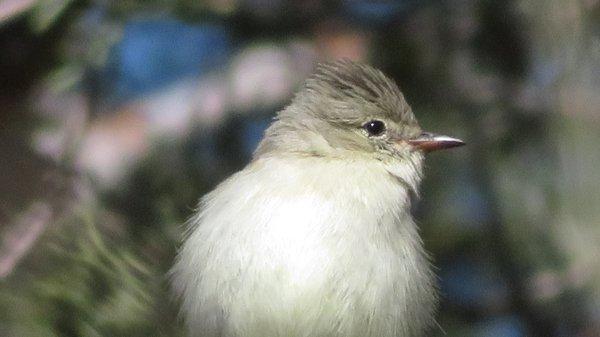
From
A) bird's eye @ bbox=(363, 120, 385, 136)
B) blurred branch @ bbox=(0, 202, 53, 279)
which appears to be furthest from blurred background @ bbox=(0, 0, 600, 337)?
bird's eye @ bbox=(363, 120, 385, 136)

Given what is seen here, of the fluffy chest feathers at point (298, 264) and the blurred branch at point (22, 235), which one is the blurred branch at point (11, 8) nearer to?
the blurred branch at point (22, 235)

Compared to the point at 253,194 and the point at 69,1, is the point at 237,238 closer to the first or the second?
the point at 253,194

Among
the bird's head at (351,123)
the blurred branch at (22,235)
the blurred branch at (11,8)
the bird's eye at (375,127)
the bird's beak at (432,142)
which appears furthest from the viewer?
the bird's eye at (375,127)

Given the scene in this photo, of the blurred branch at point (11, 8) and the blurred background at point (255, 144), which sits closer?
the blurred background at point (255, 144)

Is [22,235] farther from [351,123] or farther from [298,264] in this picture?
[351,123]

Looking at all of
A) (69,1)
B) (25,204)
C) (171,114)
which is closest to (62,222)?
(25,204)

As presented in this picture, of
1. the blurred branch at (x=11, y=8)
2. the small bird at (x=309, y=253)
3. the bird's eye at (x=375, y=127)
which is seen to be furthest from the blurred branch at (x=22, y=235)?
the bird's eye at (x=375, y=127)

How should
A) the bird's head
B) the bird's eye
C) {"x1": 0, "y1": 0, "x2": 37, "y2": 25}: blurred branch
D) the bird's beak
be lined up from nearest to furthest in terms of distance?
{"x1": 0, "y1": 0, "x2": 37, "y2": 25}: blurred branch < the bird's beak < the bird's head < the bird's eye

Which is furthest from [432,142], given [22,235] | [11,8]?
[22,235]

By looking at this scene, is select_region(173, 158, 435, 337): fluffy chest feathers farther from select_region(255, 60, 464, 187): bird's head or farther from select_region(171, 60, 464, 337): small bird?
select_region(255, 60, 464, 187): bird's head
